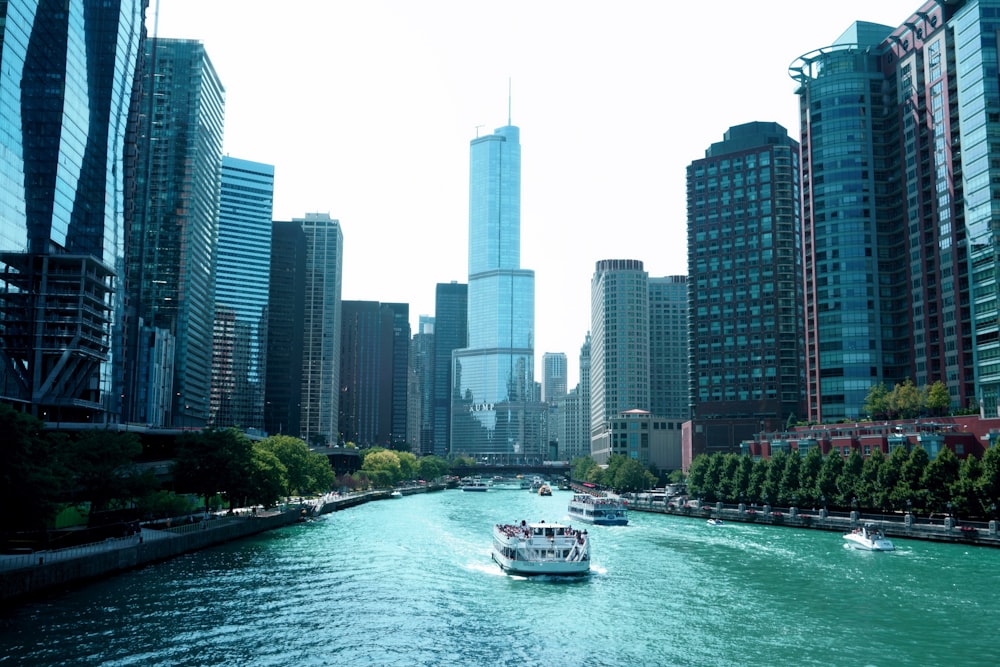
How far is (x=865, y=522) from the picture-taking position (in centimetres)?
12962

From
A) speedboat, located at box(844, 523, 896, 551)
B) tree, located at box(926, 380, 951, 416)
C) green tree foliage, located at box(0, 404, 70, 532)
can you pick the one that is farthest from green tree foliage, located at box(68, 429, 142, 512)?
tree, located at box(926, 380, 951, 416)

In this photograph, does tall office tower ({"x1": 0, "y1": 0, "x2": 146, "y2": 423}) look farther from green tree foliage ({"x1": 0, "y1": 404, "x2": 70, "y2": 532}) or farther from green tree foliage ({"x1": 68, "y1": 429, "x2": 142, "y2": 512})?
green tree foliage ({"x1": 0, "y1": 404, "x2": 70, "y2": 532})

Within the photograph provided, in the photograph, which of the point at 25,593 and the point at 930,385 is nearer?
the point at 25,593

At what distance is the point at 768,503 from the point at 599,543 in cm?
5218

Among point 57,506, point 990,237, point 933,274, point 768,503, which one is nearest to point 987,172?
point 990,237

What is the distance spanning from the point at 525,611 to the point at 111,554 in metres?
44.1

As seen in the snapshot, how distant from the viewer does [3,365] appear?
573 ft

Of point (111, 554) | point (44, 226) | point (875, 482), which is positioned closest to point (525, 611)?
point (111, 554)

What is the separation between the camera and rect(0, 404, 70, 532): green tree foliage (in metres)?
81.4

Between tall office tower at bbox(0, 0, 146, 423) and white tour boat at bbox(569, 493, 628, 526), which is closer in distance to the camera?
white tour boat at bbox(569, 493, 628, 526)

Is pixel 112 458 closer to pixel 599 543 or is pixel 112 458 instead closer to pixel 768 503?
pixel 599 543

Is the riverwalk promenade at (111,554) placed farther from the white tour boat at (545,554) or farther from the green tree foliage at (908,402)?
the green tree foliage at (908,402)

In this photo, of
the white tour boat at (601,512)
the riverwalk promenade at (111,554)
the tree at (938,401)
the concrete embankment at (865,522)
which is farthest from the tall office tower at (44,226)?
the tree at (938,401)

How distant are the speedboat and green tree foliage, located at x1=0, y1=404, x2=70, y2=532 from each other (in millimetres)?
92657
